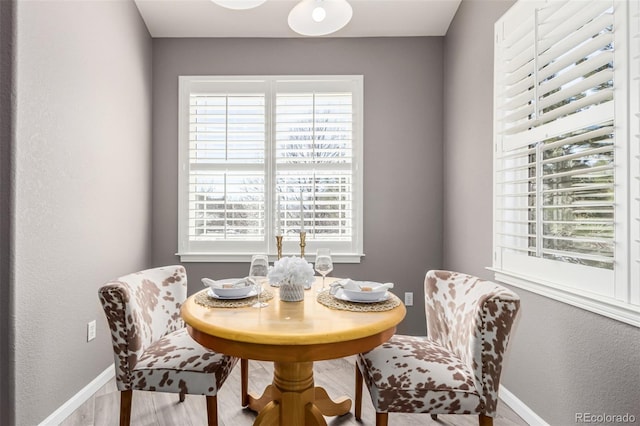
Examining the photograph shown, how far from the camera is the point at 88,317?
209 cm

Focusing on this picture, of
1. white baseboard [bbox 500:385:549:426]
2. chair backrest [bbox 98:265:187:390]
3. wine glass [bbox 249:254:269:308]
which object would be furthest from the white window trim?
chair backrest [bbox 98:265:187:390]

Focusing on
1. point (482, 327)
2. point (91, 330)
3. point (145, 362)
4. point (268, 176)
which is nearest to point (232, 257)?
point (268, 176)

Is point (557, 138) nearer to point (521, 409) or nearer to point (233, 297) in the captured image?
point (521, 409)

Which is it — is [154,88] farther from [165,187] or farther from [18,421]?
[18,421]

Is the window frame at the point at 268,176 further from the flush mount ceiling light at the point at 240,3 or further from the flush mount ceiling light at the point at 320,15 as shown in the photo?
the flush mount ceiling light at the point at 240,3

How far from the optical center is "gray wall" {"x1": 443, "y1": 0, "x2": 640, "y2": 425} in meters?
1.37

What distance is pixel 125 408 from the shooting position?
4.82 ft

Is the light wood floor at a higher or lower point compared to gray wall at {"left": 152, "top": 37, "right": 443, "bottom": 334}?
lower

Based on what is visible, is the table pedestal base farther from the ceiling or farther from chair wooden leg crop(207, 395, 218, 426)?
the ceiling

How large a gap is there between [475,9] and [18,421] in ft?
11.7

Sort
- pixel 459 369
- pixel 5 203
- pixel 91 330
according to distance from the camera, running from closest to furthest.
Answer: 1. pixel 459 369
2. pixel 5 203
3. pixel 91 330

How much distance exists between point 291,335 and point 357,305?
401 mm

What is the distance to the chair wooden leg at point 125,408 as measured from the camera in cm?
146

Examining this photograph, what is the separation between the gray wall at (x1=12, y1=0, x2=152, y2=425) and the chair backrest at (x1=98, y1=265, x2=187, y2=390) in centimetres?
49
